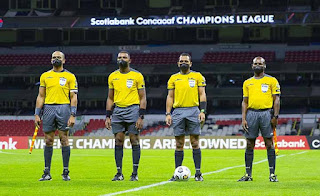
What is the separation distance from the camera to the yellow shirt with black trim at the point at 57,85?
15.1m

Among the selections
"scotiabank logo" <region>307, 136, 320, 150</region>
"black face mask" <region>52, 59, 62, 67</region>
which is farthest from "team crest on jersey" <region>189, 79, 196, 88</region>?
"scotiabank logo" <region>307, 136, 320, 150</region>

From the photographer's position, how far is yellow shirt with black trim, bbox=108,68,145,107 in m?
15.1

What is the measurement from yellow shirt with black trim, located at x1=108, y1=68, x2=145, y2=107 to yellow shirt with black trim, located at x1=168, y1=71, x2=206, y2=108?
76 cm

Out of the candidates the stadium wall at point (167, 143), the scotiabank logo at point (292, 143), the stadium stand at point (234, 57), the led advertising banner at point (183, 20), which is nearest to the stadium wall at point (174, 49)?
the stadium stand at point (234, 57)

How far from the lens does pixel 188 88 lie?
595 inches

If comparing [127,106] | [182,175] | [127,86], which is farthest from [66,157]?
[182,175]

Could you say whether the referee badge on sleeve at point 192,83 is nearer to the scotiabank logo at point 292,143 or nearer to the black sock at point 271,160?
the black sock at point 271,160

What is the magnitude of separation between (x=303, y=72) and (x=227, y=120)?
6.68m

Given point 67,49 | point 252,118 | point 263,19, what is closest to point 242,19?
point 263,19

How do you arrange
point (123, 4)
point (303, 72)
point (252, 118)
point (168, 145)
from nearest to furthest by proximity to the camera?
→ point (252, 118) < point (168, 145) < point (303, 72) < point (123, 4)

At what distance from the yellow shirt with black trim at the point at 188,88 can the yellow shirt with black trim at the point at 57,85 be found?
7.01 feet

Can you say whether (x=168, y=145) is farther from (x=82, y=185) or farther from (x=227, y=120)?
(x=82, y=185)

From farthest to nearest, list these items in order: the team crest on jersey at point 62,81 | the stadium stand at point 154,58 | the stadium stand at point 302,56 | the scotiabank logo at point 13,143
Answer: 1. the stadium stand at point 154,58
2. the stadium stand at point 302,56
3. the scotiabank logo at point 13,143
4. the team crest on jersey at point 62,81

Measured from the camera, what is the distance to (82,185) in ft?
45.2
